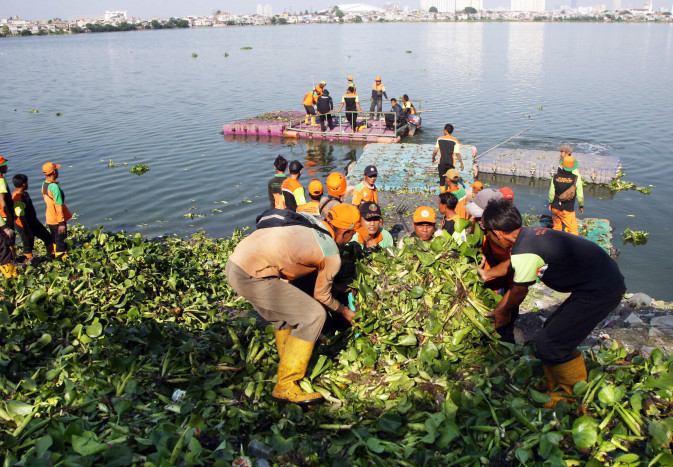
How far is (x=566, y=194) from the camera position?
29.6ft

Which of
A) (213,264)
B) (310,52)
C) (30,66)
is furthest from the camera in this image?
(310,52)

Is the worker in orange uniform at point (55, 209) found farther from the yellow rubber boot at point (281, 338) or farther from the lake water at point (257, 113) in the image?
the yellow rubber boot at point (281, 338)

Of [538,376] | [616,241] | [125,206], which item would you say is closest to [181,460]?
[538,376]

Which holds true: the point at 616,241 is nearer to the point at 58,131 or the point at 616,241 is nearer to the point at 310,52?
the point at 58,131

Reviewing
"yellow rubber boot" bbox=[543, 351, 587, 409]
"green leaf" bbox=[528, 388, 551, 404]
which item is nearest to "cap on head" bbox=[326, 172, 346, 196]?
"yellow rubber boot" bbox=[543, 351, 587, 409]

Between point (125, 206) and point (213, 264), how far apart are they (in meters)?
8.20

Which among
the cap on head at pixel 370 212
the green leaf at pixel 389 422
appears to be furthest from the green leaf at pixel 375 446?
the cap on head at pixel 370 212

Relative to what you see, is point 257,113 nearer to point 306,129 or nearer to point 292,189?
point 306,129

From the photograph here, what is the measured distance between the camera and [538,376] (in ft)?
13.4

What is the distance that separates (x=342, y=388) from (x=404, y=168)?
1079cm

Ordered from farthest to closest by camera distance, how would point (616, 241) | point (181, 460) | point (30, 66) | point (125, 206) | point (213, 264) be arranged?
point (30, 66), point (125, 206), point (616, 241), point (213, 264), point (181, 460)

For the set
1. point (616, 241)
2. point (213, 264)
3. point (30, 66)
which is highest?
point (30, 66)

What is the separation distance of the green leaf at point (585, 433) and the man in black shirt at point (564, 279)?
2.06ft

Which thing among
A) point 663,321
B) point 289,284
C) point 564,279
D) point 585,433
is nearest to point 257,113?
point 663,321
